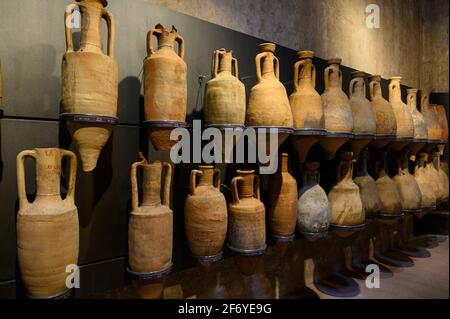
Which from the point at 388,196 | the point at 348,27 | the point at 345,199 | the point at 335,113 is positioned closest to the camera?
the point at 335,113

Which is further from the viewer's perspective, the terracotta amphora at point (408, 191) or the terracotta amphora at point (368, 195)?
the terracotta amphora at point (408, 191)

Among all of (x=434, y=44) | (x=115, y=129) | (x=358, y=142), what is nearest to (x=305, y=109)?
(x=358, y=142)

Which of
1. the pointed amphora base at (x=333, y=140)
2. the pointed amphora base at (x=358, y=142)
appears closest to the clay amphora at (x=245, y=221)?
the pointed amphora base at (x=333, y=140)

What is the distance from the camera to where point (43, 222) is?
117 cm

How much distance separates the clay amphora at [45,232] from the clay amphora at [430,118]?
3.02 metres

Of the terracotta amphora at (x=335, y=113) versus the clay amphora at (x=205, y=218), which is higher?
the terracotta amphora at (x=335, y=113)

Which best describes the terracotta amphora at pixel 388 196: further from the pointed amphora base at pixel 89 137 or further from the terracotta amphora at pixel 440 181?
the pointed amphora base at pixel 89 137

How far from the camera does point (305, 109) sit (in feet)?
6.09

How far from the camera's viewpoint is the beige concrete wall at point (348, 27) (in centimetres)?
235

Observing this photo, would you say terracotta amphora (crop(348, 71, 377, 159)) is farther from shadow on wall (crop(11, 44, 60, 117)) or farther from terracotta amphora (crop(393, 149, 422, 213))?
shadow on wall (crop(11, 44, 60, 117))

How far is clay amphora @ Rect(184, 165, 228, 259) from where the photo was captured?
156cm

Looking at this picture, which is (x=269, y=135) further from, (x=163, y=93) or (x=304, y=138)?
(x=163, y=93)

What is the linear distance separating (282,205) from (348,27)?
2.33 metres

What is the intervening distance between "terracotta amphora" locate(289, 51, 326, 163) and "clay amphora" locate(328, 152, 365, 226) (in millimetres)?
364
